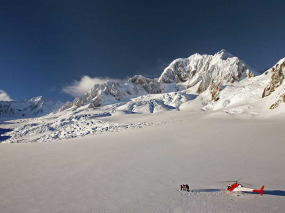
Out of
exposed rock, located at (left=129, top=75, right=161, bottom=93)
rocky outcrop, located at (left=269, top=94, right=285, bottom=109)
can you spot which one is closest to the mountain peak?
exposed rock, located at (left=129, top=75, right=161, bottom=93)

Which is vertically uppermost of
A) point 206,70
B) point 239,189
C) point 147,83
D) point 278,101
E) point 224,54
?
point 224,54

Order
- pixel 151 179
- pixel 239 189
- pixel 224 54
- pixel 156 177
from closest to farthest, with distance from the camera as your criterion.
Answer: pixel 239 189, pixel 151 179, pixel 156 177, pixel 224 54

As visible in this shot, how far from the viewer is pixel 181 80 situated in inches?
5920

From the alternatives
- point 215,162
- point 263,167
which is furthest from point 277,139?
point 215,162

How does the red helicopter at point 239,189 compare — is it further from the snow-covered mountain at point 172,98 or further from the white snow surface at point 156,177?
the snow-covered mountain at point 172,98

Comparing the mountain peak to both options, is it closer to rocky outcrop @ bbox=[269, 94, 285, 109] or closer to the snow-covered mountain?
the snow-covered mountain

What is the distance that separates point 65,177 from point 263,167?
14.2 m

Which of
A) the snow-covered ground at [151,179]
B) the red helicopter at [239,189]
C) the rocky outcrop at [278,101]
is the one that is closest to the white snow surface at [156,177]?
the snow-covered ground at [151,179]

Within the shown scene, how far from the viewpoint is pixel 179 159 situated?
15.0 meters

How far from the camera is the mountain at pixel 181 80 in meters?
95.8

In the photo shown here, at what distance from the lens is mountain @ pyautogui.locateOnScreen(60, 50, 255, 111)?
314ft

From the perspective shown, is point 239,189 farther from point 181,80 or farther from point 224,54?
point 181,80

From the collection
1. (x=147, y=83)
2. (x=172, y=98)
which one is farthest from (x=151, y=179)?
(x=147, y=83)

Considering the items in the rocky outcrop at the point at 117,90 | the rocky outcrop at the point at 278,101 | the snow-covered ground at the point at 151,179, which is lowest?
the snow-covered ground at the point at 151,179
